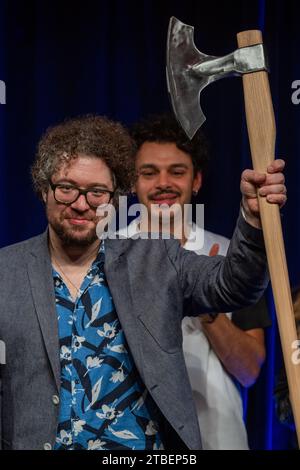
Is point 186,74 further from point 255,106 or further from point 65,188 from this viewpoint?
point 65,188

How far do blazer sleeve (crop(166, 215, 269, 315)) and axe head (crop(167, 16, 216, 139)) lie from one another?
25cm

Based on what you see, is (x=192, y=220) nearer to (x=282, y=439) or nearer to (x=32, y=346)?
(x=282, y=439)

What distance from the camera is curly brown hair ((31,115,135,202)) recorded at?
2037 mm

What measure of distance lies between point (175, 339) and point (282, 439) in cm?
102

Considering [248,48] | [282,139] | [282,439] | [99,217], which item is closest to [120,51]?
[282,139]

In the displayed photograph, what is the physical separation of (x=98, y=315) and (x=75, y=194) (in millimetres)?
299

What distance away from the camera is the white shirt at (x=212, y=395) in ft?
7.95

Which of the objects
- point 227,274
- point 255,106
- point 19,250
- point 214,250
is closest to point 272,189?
point 255,106

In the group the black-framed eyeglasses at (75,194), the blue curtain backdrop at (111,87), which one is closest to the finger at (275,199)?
the black-framed eyeglasses at (75,194)

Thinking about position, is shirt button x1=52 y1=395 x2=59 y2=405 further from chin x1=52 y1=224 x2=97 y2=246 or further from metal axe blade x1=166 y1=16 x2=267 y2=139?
metal axe blade x1=166 y1=16 x2=267 y2=139

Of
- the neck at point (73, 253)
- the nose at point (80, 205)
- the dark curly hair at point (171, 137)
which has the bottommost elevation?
the neck at point (73, 253)

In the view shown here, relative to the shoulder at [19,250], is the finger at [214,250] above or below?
below

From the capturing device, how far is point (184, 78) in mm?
1763

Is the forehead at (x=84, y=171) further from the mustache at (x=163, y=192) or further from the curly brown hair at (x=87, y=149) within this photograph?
the mustache at (x=163, y=192)
